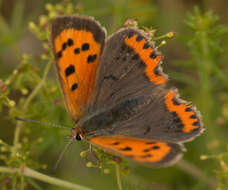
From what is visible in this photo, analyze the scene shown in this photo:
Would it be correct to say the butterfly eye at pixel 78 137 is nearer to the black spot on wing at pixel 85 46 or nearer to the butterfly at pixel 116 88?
the butterfly at pixel 116 88

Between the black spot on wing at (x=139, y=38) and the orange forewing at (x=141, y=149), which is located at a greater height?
the black spot on wing at (x=139, y=38)

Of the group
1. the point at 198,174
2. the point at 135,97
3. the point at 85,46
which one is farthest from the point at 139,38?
the point at 198,174

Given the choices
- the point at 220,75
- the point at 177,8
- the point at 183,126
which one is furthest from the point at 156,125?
the point at 177,8

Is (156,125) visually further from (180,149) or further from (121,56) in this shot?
(121,56)

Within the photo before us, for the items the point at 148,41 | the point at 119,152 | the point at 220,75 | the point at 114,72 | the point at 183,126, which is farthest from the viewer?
the point at 220,75

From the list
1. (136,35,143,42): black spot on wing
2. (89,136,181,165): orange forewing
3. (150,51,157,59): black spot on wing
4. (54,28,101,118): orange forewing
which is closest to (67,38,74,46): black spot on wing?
(54,28,101,118): orange forewing

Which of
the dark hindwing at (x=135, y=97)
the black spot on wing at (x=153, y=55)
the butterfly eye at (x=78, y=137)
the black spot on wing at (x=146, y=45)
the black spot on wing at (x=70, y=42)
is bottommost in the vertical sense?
the butterfly eye at (x=78, y=137)

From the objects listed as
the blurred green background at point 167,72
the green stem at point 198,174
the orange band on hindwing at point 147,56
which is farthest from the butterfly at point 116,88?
the green stem at point 198,174
